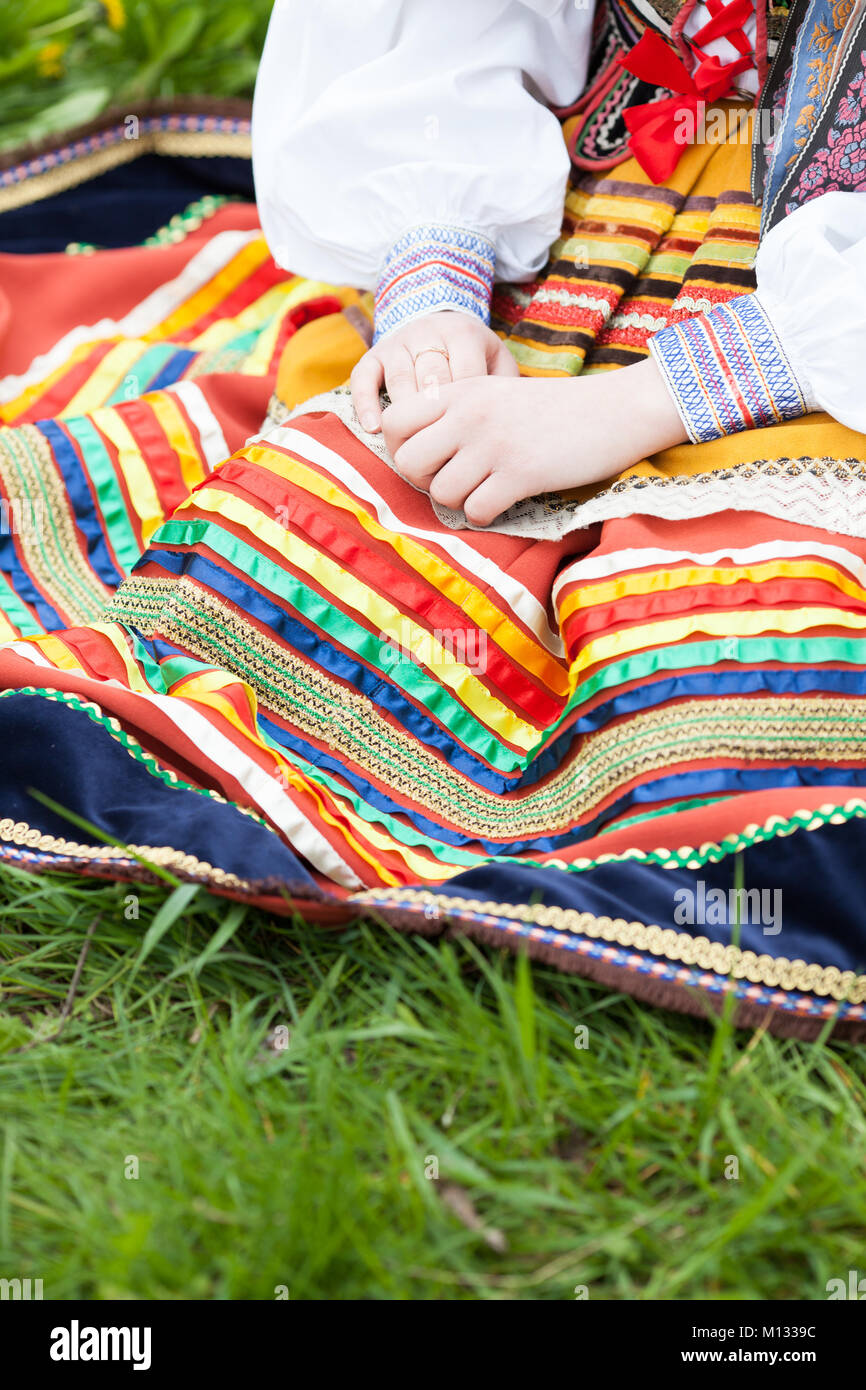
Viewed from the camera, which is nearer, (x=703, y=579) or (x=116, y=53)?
(x=703, y=579)

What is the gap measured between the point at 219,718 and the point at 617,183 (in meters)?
0.74

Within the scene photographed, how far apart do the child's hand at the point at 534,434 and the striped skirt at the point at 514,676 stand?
1.3 inches

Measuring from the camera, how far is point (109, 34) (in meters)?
2.41

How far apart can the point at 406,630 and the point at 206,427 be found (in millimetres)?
489

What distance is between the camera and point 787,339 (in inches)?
39.6

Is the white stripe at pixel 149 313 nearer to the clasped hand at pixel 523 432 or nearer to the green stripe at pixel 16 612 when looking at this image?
the green stripe at pixel 16 612

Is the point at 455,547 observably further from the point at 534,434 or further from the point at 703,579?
the point at 703,579

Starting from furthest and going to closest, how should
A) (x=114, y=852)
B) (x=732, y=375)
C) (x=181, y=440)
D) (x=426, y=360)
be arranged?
(x=181, y=440)
(x=426, y=360)
(x=732, y=375)
(x=114, y=852)

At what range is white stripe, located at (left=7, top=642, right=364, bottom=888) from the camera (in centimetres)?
95

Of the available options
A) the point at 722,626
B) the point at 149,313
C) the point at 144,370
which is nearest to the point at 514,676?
the point at 722,626

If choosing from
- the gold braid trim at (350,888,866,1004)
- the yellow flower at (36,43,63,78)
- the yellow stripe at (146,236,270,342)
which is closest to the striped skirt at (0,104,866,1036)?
the gold braid trim at (350,888,866,1004)

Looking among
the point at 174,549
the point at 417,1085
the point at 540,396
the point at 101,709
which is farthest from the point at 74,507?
the point at 417,1085

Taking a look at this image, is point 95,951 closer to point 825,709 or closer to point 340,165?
point 825,709

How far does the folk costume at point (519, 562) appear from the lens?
859 millimetres
